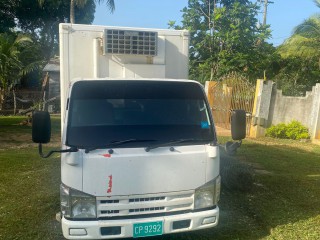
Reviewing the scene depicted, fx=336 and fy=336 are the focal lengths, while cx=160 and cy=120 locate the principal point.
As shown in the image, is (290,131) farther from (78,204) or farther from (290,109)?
(78,204)

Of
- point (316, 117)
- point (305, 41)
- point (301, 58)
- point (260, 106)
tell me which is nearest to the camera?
point (316, 117)

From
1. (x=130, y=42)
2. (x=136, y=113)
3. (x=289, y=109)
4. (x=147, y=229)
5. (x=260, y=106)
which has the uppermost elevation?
(x=130, y=42)

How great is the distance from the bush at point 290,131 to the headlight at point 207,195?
345 inches

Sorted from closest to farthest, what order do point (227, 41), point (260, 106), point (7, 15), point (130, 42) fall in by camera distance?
point (130, 42), point (260, 106), point (227, 41), point (7, 15)

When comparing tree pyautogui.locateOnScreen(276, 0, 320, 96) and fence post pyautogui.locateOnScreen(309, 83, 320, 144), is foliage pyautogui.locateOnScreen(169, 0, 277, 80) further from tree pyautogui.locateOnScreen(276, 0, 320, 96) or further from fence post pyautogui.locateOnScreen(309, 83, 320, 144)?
fence post pyautogui.locateOnScreen(309, 83, 320, 144)

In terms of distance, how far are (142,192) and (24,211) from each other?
2.69 metres

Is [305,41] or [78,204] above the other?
[305,41]

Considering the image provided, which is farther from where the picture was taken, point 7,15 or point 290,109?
point 7,15

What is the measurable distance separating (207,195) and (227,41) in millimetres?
12544

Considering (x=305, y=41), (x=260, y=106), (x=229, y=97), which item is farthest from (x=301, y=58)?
(x=260, y=106)

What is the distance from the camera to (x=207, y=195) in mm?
3580

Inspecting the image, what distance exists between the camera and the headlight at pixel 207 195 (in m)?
3.54

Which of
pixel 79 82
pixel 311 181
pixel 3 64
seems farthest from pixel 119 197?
pixel 3 64

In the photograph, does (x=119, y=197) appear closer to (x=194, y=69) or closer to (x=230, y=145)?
(x=230, y=145)
